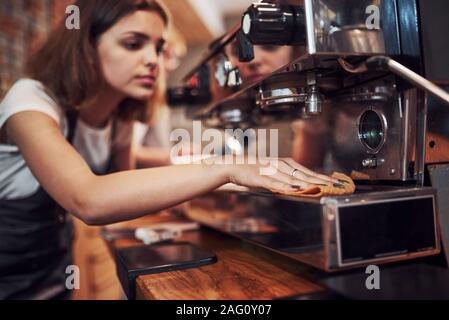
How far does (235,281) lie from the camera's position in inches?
21.1

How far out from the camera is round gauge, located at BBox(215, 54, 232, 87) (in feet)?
2.44

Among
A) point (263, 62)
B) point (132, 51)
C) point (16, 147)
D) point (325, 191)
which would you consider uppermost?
point (132, 51)

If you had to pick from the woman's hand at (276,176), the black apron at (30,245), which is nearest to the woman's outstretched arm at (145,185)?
the woman's hand at (276,176)

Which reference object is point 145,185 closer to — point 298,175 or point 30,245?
point 298,175

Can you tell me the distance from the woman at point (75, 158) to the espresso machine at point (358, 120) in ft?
0.29

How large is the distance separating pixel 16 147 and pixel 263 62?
0.57 metres

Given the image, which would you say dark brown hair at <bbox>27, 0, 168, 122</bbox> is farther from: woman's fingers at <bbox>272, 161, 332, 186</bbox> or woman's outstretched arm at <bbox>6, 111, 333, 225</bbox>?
woman's fingers at <bbox>272, 161, 332, 186</bbox>

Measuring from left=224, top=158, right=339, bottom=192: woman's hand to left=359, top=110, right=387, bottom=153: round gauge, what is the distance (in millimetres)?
94

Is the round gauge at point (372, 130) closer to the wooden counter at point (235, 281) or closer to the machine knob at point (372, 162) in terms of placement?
the machine knob at point (372, 162)

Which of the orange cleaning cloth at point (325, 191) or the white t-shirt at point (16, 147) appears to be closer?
the orange cleaning cloth at point (325, 191)

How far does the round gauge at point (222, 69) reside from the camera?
29.3 inches

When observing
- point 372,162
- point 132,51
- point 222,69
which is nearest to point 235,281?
point 372,162

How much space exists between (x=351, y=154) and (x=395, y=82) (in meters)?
0.13

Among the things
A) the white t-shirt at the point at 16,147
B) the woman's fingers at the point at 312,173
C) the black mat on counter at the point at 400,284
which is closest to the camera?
the black mat on counter at the point at 400,284
